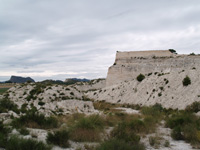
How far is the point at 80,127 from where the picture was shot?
8.11 meters

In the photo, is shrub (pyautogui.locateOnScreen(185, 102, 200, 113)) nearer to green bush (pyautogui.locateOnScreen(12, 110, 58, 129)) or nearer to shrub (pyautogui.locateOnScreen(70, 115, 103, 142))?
shrub (pyautogui.locateOnScreen(70, 115, 103, 142))

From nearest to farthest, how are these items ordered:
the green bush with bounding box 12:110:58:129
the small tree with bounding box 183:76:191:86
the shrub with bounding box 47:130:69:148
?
1. the shrub with bounding box 47:130:69:148
2. the green bush with bounding box 12:110:58:129
3. the small tree with bounding box 183:76:191:86

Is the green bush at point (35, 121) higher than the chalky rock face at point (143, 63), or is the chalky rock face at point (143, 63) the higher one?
the chalky rock face at point (143, 63)

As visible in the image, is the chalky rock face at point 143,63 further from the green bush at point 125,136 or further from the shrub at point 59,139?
the shrub at point 59,139

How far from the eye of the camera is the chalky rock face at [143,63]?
38.9 meters

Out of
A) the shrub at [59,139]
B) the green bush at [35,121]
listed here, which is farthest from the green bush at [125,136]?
the green bush at [35,121]

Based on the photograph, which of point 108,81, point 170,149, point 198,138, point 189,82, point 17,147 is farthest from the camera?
point 108,81

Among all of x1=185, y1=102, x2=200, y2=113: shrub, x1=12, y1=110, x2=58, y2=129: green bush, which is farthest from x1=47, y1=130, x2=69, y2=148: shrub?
x1=185, y1=102, x2=200, y2=113: shrub

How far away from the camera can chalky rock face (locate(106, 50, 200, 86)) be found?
38.9 m

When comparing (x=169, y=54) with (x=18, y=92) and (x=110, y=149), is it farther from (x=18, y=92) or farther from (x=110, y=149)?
(x=110, y=149)

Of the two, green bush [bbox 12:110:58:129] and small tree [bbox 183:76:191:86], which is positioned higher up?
small tree [bbox 183:76:191:86]

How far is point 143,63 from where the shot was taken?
144 ft

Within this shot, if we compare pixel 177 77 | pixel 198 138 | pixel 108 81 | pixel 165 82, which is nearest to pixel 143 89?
pixel 165 82

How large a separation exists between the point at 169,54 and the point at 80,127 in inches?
1604
